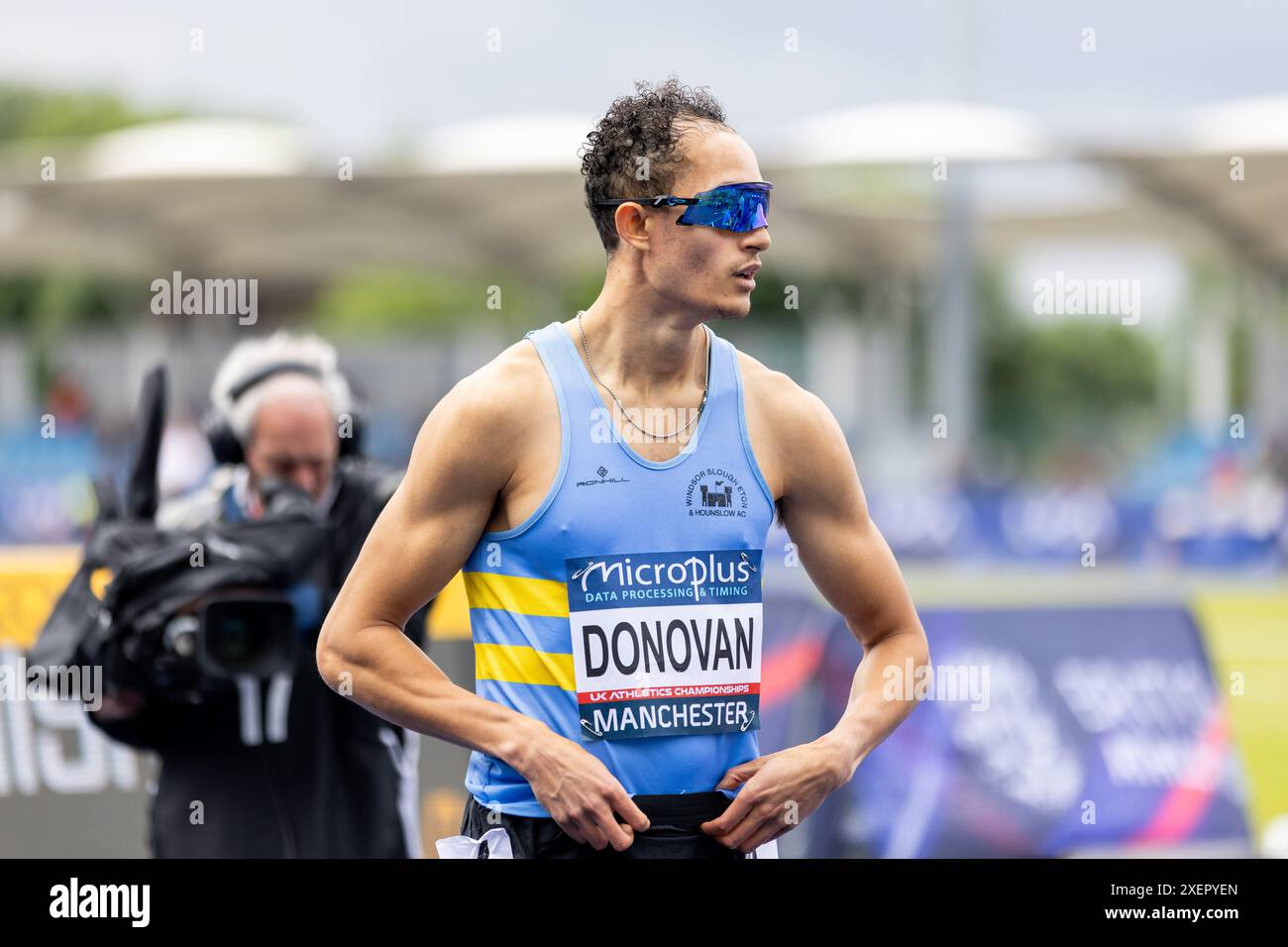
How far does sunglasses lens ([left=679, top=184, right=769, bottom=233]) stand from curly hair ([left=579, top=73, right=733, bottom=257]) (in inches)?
3.0

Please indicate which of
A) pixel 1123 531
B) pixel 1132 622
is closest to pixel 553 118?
pixel 1123 531

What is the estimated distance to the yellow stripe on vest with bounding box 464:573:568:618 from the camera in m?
2.83

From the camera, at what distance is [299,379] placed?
441 cm

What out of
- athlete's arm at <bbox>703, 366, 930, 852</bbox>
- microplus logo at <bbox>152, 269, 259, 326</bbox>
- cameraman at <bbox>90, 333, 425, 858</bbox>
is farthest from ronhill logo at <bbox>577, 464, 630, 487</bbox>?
microplus logo at <bbox>152, 269, 259, 326</bbox>

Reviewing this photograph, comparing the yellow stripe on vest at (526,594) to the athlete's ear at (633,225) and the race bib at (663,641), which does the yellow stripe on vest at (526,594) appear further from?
the athlete's ear at (633,225)

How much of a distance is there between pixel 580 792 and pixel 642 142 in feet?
3.80

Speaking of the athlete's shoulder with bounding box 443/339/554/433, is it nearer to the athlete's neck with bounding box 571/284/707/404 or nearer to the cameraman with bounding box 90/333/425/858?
the athlete's neck with bounding box 571/284/707/404
